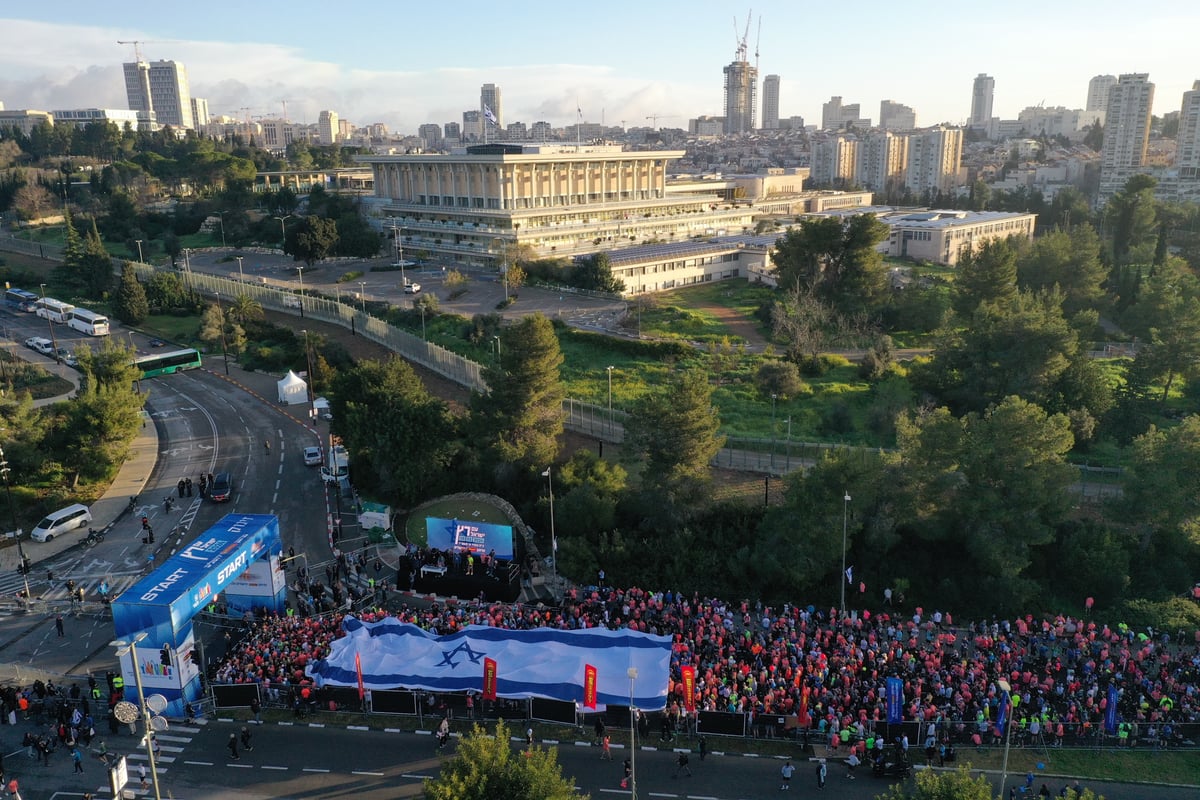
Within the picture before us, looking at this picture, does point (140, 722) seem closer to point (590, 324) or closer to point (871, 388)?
point (871, 388)

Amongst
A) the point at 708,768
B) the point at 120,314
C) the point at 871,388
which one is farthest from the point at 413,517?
the point at 120,314

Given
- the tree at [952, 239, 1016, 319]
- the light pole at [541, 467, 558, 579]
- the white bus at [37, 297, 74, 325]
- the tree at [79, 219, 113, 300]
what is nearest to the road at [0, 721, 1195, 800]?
the light pole at [541, 467, 558, 579]

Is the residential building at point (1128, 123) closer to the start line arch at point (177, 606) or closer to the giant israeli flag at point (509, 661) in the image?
the giant israeli flag at point (509, 661)

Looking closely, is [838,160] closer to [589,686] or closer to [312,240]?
[312,240]

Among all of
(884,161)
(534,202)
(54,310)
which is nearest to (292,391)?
(54,310)

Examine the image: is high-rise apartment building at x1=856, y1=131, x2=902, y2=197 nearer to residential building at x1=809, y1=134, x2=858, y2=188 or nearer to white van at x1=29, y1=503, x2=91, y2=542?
residential building at x1=809, y1=134, x2=858, y2=188

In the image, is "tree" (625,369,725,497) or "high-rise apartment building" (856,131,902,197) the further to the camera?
"high-rise apartment building" (856,131,902,197)
